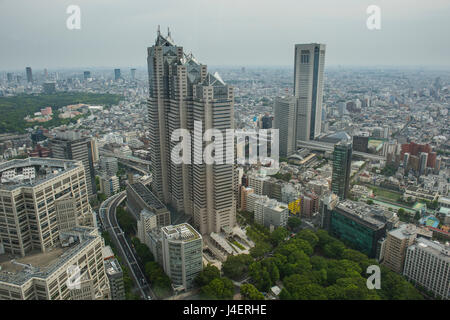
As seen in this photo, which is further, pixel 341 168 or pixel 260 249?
pixel 341 168

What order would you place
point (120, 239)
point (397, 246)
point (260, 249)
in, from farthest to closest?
point (120, 239) → point (260, 249) → point (397, 246)

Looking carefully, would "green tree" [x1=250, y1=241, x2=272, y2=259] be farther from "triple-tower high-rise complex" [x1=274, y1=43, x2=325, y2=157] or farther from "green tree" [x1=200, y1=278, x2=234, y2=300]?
"triple-tower high-rise complex" [x1=274, y1=43, x2=325, y2=157]

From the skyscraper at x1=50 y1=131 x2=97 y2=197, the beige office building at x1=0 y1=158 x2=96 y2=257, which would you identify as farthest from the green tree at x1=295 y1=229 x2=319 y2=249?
the skyscraper at x1=50 y1=131 x2=97 y2=197

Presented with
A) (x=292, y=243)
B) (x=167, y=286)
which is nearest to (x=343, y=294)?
(x=292, y=243)

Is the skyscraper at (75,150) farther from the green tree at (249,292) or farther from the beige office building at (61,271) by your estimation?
the green tree at (249,292)

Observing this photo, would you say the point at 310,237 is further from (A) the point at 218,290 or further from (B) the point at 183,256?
(B) the point at 183,256

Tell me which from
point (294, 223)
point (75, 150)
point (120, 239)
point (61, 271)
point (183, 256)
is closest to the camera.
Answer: point (61, 271)

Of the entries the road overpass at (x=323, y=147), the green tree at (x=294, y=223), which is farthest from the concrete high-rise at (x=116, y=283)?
the road overpass at (x=323, y=147)

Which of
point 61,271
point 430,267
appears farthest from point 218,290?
point 430,267
